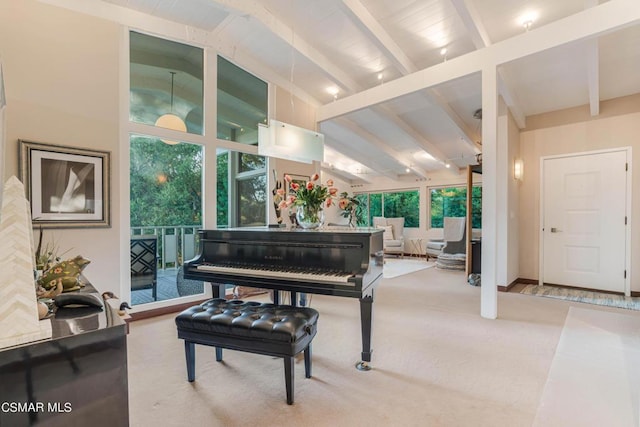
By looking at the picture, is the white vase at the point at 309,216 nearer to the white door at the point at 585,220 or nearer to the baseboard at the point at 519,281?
the baseboard at the point at 519,281

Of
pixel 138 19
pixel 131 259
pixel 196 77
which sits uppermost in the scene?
pixel 138 19

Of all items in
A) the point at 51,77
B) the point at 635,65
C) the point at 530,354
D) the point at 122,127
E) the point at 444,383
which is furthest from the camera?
the point at 635,65

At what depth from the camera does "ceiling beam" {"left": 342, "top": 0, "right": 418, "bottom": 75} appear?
292cm

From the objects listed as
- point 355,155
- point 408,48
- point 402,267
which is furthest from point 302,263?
point 355,155

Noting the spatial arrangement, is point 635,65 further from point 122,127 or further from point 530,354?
point 122,127

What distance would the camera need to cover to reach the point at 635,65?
11.8 feet

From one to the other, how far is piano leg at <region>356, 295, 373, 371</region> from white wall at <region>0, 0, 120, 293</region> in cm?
254

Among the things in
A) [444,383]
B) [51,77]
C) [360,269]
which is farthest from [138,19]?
[444,383]

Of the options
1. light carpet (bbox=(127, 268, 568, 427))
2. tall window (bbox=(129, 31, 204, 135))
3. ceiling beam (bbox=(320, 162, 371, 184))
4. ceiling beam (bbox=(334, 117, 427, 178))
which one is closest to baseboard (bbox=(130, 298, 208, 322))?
light carpet (bbox=(127, 268, 568, 427))

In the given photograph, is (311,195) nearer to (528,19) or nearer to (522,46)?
(522,46)

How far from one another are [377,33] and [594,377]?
3.52 meters

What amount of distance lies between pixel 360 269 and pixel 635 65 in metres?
4.38

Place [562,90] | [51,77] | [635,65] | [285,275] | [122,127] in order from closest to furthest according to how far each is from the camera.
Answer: [285,275]
[51,77]
[122,127]
[635,65]
[562,90]

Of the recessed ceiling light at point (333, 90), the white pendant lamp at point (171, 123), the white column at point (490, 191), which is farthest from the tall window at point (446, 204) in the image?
the white pendant lamp at point (171, 123)
